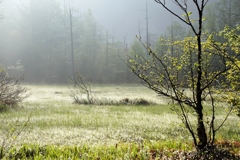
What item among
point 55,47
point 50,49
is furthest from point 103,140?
point 55,47

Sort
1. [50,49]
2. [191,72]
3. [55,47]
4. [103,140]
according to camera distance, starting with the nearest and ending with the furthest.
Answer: [191,72]
[103,140]
[50,49]
[55,47]

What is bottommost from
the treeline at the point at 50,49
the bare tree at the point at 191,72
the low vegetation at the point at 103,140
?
the low vegetation at the point at 103,140

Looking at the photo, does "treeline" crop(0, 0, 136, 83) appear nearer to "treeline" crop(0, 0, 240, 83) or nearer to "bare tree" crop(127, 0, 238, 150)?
"treeline" crop(0, 0, 240, 83)

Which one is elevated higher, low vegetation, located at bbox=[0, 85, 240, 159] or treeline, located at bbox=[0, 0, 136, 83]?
treeline, located at bbox=[0, 0, 136, 83]

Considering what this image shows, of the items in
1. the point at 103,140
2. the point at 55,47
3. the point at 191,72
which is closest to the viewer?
the point at 191,72

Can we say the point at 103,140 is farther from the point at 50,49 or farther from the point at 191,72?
the point at 50,49

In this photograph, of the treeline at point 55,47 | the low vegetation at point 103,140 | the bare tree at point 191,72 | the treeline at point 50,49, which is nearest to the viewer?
the bare tree at point 191,72

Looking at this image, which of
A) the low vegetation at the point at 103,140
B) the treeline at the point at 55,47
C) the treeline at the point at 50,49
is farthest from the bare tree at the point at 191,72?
the treeline at the point at 50,49

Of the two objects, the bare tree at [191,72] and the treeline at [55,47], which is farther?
the treeline at [55,47]

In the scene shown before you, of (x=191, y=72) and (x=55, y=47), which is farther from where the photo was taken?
(x=55, y=47)

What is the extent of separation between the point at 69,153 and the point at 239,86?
228 inches

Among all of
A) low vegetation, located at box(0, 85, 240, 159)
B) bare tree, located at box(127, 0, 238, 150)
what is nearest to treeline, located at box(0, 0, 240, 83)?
low vegetation, located at box(0, 85, 240, 159)

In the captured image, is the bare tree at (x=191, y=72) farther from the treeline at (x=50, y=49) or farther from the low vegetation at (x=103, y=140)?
the treeline at (x=50, y=49)

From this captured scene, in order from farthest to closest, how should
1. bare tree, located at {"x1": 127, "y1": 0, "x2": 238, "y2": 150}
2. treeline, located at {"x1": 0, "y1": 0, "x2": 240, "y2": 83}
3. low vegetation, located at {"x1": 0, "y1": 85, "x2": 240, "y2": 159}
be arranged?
treeline, located at {"x1": 0, "y1": 0, "x2": 240, "y2": 83} → low vegetation, located at {"x1": 0, "y1": 85, "x2": 240, "y2": 159} → bare tree, located at {"x1": 127, "y1": 0, "x2": 238, "y2": 150}
